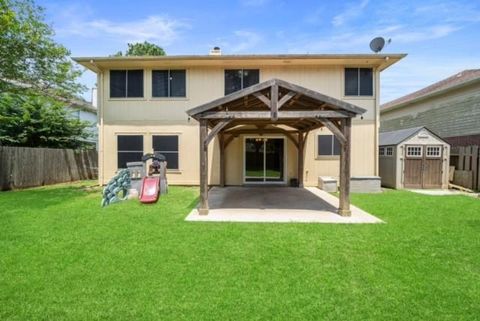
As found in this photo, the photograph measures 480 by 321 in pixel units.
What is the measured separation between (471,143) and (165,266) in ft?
46.3

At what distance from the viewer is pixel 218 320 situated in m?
2.78

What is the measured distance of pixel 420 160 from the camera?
12031 mm

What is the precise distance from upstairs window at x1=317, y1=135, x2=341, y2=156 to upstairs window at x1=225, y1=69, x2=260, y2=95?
352cm

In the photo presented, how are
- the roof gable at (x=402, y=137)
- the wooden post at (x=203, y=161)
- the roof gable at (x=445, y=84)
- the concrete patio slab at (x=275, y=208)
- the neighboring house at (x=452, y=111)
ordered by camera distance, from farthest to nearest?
1. the roof gable at (x=445, y=84)
2. the neighboring house at (x=452, y=111)
3. the roof gable at (x=402, y=137)
4. the wooden post at (x=203, y=161)
5. the concrete patio slab at (x=275, y=208)

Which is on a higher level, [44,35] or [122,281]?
[44,35]

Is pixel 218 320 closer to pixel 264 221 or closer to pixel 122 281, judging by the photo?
pixel 122 281

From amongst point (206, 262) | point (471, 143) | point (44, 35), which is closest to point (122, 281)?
point (206, 262)

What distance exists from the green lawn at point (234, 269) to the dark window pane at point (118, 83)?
6850 mm

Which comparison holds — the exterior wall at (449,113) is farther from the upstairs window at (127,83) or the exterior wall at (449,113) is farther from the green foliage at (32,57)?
the green foliage at (32,57)

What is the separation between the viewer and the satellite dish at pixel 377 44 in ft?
39.8

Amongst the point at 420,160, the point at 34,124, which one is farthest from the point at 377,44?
the point at 34,124

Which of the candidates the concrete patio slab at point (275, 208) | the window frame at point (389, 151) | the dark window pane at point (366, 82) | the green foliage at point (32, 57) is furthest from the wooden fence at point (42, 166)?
the window frame at point (389, 151)

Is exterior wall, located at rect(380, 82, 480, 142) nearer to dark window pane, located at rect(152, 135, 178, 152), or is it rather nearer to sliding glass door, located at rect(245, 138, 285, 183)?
sliding glass door, located at rect(245, 138, 285, 183)

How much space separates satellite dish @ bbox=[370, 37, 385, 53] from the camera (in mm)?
12141
